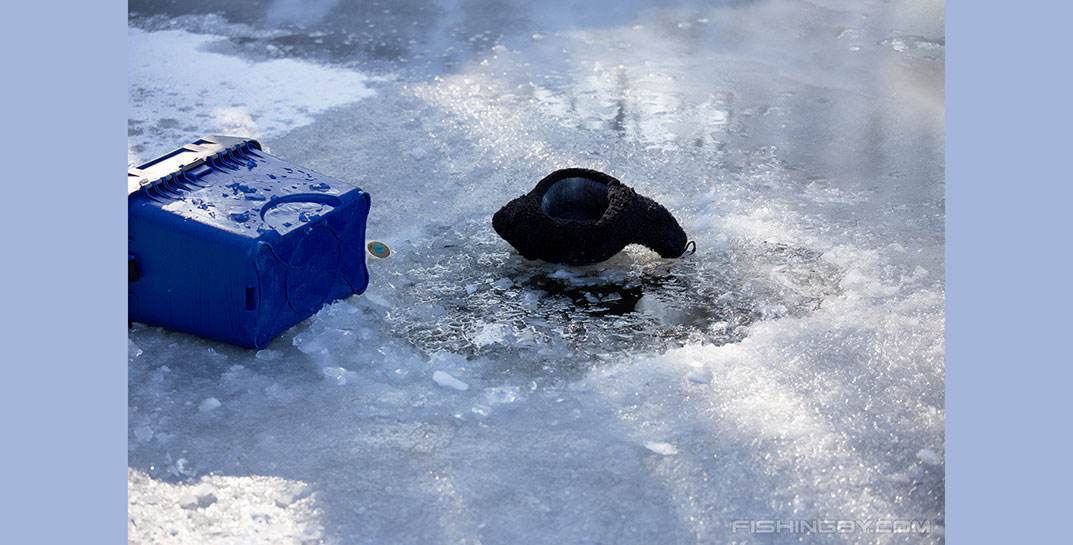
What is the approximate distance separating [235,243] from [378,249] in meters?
0.98

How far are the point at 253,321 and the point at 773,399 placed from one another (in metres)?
1.66

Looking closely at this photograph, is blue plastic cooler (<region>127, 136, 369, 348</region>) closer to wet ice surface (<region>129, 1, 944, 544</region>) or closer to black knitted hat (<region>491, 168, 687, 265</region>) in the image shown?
wet ice surface (<region>129, 1, 944, 544</region>)

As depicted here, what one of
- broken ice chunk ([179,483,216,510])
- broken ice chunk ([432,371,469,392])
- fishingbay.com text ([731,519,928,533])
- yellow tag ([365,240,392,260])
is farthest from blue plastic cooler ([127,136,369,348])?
fishingbay.com text ([731,519,928,533])

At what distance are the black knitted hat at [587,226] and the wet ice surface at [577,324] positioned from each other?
0.32ft

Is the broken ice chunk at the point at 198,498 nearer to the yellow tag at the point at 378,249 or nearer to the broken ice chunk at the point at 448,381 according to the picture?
the broken ice chunk at the point at 448,381

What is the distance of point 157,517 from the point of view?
303 cm

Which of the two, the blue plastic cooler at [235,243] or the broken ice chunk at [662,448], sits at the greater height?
the blue plastic cooler at [235,243]

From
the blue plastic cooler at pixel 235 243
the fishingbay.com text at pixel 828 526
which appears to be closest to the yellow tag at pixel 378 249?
the blue plastic cooler at pixel 235 243

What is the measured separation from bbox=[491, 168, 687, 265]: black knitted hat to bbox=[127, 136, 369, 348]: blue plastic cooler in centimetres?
62

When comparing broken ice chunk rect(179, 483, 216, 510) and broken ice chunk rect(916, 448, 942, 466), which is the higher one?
broken ice chunk rect(916, 448, 942, 466)

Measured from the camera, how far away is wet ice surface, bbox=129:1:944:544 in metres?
3.12

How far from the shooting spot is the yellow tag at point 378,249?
14.7ft

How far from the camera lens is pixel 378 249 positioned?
14.8 ft

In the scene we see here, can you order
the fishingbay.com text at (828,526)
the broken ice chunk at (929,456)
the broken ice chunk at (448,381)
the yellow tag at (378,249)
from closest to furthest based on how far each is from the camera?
the fishingbay.com text at (828,526) → the broken ice chunk at (929,456) → the broken ice chunk at (448,381) → the yellow tag at (378,249)
